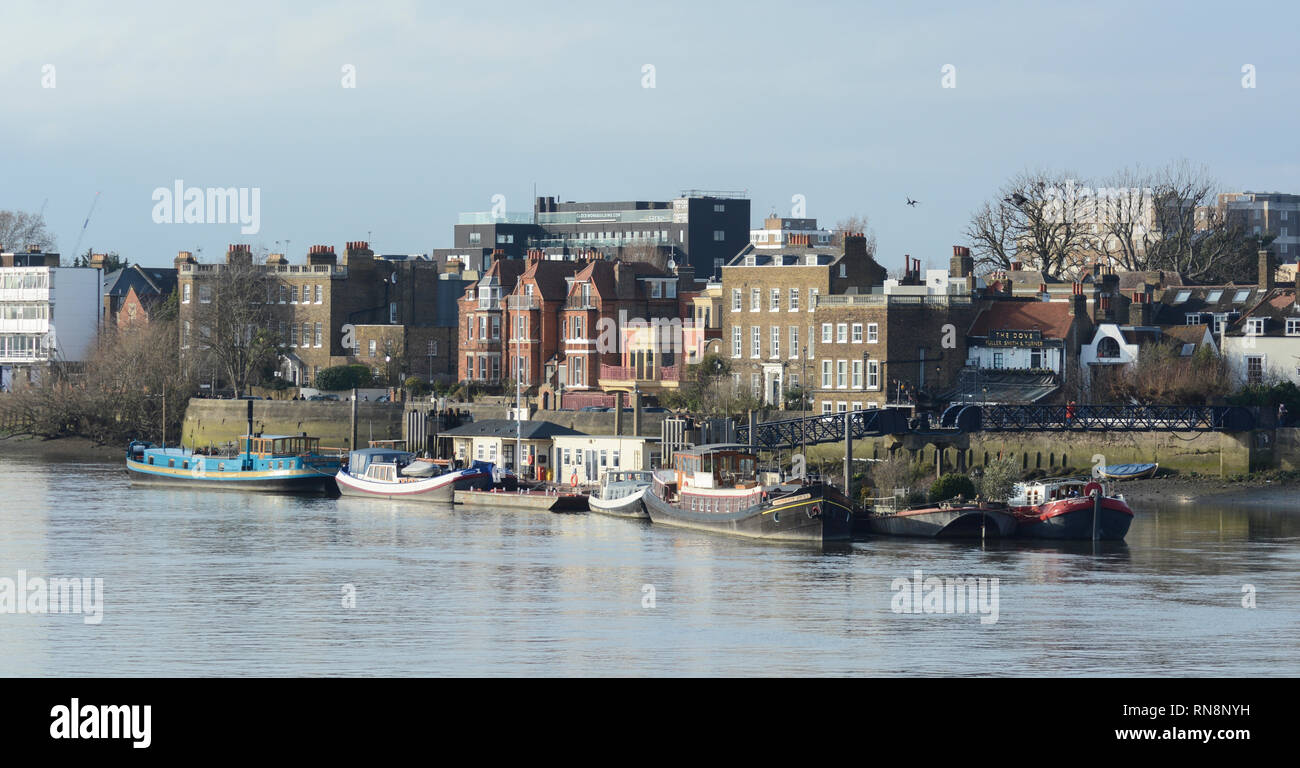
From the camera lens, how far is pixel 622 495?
268 feet

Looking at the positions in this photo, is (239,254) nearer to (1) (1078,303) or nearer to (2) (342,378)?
(2) (342,378)

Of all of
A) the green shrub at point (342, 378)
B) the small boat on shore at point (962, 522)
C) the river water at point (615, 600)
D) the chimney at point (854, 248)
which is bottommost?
the river water at point (615, 600)

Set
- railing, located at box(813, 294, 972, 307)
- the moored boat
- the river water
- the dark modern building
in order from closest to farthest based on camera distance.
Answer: the river water → the moored boat → railing, located at box(813, 294, 972, 307) → the dark modern building

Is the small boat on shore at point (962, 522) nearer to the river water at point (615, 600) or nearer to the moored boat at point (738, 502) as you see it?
the river water at point (615, 600)

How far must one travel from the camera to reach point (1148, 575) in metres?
58.3

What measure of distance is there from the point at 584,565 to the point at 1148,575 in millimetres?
17110

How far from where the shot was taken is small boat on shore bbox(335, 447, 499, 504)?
87688mm

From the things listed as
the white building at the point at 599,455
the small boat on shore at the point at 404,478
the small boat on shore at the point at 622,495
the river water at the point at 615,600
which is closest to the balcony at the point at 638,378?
the white building at the point at 599,455

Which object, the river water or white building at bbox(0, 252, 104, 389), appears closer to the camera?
the river water

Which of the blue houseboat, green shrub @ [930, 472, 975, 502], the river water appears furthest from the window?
the blue houseboat

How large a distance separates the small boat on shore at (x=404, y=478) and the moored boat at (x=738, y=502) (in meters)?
11.9
